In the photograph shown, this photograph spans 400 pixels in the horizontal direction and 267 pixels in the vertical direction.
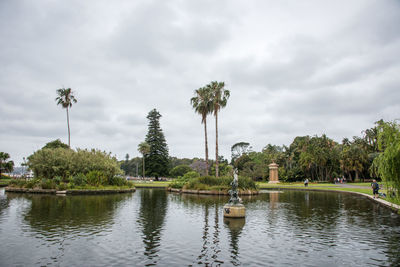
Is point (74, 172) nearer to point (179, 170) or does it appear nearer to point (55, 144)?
point (55, 144)

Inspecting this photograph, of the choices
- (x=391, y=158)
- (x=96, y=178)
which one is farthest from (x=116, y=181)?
(x=391, y=158)

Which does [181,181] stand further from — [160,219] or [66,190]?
[160,219]

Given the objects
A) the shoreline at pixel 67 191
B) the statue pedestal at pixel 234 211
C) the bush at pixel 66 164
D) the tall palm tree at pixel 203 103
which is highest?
the tall palm tree at pixel 203 103

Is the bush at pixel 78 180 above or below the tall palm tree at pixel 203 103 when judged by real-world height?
below

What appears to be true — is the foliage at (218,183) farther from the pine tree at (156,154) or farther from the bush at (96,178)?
the pine tree at (156,154)

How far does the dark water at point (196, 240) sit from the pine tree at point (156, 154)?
2539 inches

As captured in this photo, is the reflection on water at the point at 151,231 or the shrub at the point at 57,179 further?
the shrub at the point at 57,179

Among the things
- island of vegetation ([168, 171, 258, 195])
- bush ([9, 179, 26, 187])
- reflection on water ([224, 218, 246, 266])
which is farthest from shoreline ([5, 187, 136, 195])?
reflection on water ([224, 218, 246, 266])

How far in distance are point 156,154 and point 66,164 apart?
4320 cm

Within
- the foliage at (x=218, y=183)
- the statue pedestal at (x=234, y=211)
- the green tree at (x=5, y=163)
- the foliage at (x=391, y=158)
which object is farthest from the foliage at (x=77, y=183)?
the green tree at (x=5, y=163)

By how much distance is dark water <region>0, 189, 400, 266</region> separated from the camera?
9.73 meters

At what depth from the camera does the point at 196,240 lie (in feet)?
41.3

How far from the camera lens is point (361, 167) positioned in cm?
6975

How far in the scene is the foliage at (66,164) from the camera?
4231 centimetres
